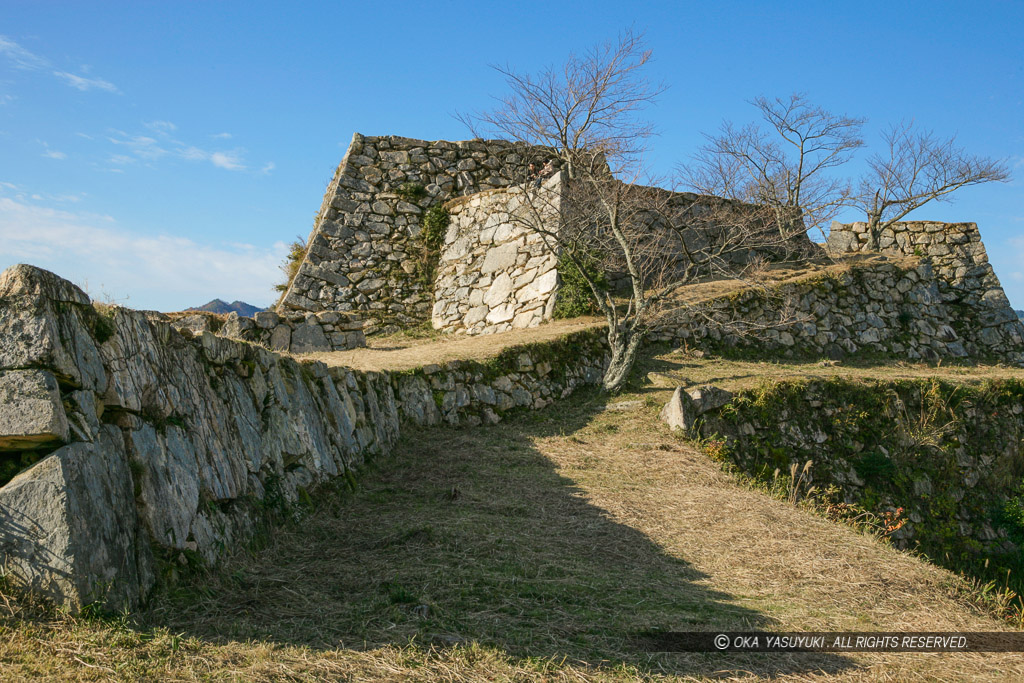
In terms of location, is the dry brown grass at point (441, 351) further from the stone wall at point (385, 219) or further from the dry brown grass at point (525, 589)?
the stone wall at point (385, 219)

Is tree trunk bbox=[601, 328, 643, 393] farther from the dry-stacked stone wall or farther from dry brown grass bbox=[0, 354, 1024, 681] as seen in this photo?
the dry-stacked stone wall

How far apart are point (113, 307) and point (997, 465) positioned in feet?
42.1

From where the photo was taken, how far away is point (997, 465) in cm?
1148

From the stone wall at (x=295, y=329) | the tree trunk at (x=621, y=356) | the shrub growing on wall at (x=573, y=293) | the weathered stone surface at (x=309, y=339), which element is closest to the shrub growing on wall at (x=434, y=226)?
the shrub growing on wall at (x=573, y=293)

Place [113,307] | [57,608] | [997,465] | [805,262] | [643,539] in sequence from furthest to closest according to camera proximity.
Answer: [805,262], [997,465], [643,539], [113,307], [57,608]

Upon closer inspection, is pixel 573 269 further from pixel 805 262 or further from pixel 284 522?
pixel 284 522

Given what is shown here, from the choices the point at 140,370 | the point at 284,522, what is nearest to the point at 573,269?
the point at 284,522

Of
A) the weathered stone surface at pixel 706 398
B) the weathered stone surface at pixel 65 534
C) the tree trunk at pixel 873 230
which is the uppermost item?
the tree trunk at pixel 873 230

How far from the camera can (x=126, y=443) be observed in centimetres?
414

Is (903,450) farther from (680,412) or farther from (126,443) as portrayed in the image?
(126,443)

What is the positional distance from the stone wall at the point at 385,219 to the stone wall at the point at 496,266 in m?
0.65

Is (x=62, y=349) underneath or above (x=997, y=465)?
above

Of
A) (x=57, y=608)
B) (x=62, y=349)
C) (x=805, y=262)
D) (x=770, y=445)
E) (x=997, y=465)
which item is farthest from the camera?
(x=805, y=262)

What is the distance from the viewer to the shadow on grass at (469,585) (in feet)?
12.9
